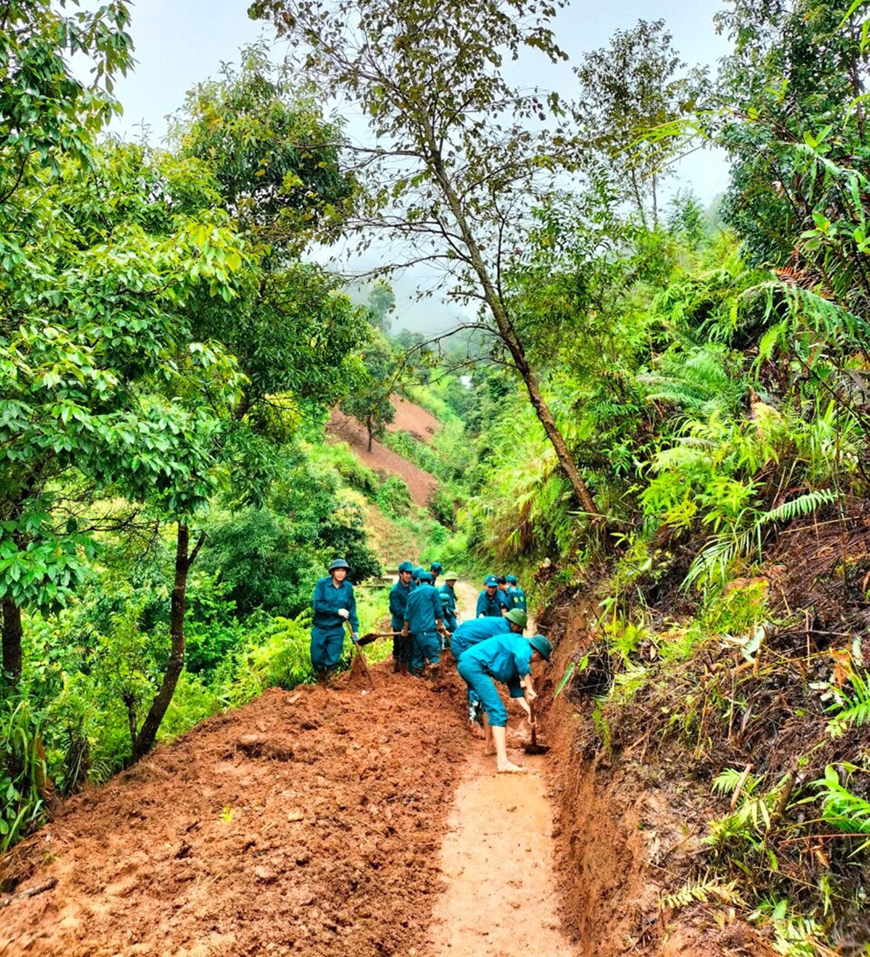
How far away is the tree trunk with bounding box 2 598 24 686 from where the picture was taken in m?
4.38

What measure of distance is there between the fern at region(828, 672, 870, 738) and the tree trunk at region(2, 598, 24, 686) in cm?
524

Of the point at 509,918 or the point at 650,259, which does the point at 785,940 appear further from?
the point at 650,259

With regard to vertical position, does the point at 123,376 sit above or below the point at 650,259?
below

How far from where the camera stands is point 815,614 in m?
3.19

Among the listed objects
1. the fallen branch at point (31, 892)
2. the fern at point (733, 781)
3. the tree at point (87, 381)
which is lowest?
the fallen branch at point (31, 892)

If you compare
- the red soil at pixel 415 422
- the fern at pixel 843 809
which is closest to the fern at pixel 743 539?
the fern at pixel 843 809

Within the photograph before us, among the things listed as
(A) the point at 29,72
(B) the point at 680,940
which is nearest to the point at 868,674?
(B) the point at 680,940

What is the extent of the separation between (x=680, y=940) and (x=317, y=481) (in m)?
13.2

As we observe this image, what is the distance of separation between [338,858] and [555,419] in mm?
6376

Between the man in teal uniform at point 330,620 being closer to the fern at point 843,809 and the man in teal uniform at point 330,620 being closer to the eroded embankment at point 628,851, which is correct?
the eroded embankment at point 628,851

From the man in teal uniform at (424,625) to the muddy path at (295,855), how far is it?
8.30 ft

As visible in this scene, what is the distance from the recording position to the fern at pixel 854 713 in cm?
231

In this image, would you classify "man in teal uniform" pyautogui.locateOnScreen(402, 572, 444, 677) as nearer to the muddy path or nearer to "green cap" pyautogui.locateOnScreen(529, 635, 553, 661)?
"green cap" pyautogui.locateOnScreen(529, 635, 553, 661)

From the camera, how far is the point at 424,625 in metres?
8.57
